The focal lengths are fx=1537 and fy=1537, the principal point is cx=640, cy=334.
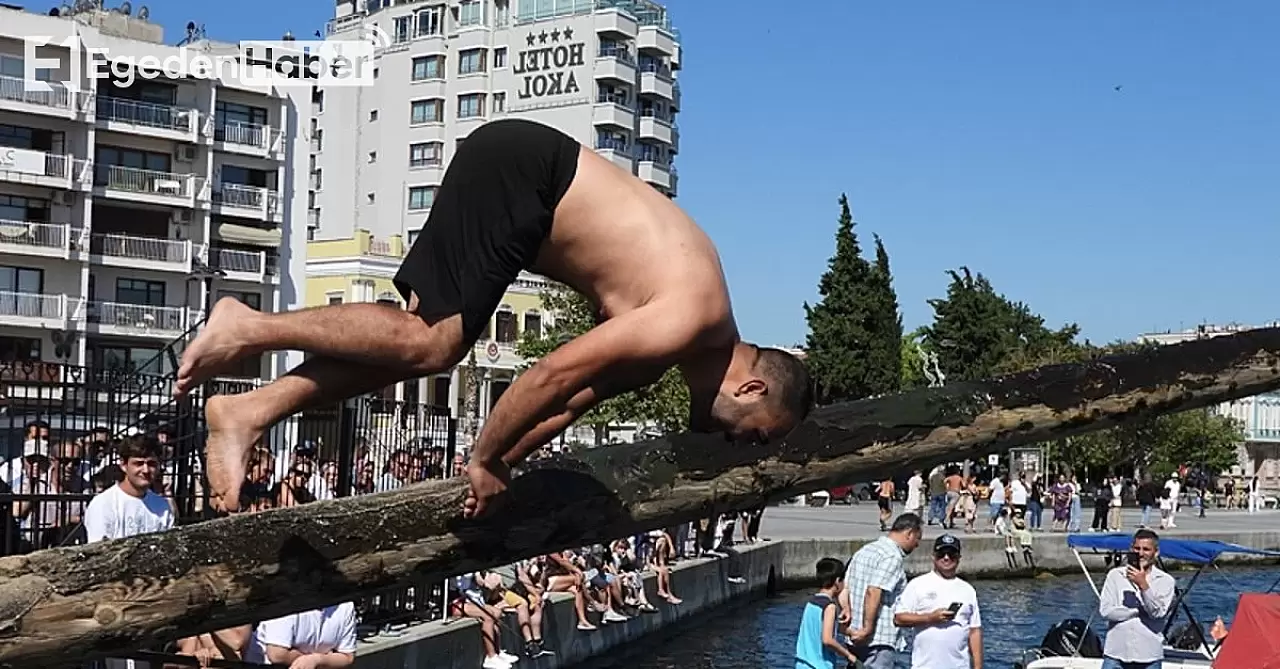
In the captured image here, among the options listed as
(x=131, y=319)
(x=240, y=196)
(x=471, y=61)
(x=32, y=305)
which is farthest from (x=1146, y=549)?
(x=471, y=61)

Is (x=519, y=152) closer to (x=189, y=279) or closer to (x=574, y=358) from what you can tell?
(x=574, y=358)

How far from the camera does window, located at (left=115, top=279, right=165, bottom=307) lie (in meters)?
60.9

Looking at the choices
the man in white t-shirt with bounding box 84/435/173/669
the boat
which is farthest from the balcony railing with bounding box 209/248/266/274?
the man in white t-shirt with bounding box 84/435/173/669

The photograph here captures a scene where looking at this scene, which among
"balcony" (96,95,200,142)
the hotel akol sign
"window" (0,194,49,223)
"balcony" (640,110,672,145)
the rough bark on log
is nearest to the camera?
the rough bark on log

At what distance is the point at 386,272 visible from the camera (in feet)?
235

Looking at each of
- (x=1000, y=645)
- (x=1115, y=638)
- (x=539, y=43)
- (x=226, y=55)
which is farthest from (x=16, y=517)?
(x=539, y=43)

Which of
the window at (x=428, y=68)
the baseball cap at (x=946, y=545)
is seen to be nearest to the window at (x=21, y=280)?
the window at (x=428, y=68)

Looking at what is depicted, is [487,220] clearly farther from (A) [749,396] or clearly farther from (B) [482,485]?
(A) [749,396]

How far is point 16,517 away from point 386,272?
202 ft

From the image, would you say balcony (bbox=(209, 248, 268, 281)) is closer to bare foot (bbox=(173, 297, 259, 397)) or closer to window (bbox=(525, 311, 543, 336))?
window (bbox=(525, 311, 543, 336))

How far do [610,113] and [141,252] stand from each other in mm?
30301

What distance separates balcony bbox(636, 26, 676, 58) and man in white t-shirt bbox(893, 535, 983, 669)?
7699 centimetres

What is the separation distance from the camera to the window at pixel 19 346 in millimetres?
56188

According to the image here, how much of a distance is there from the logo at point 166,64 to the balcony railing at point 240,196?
444cm
